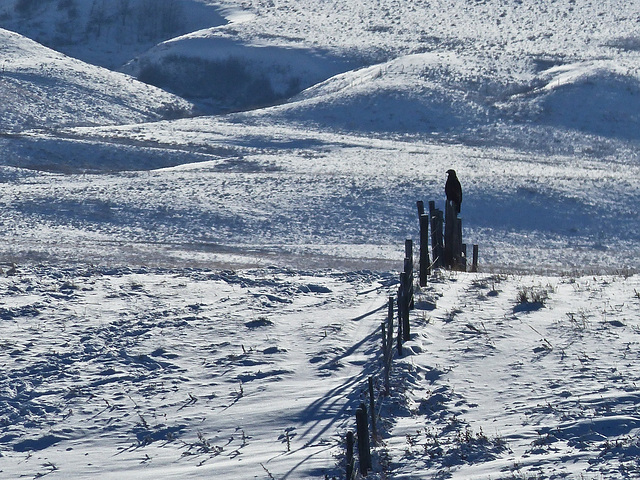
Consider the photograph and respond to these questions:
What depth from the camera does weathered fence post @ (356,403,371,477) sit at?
6.51m

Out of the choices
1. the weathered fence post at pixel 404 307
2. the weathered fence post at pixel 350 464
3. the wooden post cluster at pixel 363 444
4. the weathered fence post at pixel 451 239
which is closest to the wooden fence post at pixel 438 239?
the weathered fence post at pixel 451 239

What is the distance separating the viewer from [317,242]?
20562 mm

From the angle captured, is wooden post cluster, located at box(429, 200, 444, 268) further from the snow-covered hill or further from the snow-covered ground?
the snow-covered hill

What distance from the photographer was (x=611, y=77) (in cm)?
3881

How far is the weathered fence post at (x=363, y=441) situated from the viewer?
6514mm

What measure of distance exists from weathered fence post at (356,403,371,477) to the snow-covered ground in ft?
0.62

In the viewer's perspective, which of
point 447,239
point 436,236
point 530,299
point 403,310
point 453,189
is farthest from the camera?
point 453,189

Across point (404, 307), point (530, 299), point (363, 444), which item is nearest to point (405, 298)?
point (404, 307)

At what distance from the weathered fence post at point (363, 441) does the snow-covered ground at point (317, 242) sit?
19cm

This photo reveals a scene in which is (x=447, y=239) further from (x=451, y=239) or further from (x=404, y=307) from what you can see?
(x=404, y=307)

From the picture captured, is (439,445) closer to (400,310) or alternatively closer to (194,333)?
(400,310)

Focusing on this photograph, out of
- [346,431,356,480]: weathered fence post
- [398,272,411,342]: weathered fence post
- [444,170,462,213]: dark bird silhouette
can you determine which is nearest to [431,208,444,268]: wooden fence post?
[444,170,462,213]: dark bird silhouette

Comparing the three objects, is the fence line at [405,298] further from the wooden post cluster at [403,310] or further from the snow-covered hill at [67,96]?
the snow-covered hill at [67,96]

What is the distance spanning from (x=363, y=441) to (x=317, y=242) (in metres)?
14.0
